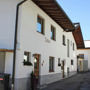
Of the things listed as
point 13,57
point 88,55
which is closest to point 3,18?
point 13,57

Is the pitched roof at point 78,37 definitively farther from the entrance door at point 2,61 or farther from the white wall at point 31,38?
the entrance door at point 2,61

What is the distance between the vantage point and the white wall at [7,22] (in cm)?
808

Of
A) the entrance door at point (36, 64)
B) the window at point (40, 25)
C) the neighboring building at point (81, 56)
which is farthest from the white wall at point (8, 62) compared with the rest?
the neighboring building at point (81, 56)

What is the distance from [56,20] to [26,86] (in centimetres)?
711

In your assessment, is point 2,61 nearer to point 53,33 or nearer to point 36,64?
point 36,64

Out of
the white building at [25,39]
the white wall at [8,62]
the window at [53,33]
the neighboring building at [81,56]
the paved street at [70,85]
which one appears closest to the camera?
the white wall at [8,62]

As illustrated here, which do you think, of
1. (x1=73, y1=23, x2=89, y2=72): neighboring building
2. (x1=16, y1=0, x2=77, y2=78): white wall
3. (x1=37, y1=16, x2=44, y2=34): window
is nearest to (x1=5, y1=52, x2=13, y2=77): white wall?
(x1=16, y1=0, x2=77, y2=78): white wall

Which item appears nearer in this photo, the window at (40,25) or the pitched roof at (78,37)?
the window at (40,25)

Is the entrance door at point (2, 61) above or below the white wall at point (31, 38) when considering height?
below

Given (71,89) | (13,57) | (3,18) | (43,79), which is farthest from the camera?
(43,79)

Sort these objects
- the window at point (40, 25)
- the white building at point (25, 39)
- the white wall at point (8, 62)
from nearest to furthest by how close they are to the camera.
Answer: the white wall at point (8, 62) < the white building at point (25, 39) < the window at point (40, 25)

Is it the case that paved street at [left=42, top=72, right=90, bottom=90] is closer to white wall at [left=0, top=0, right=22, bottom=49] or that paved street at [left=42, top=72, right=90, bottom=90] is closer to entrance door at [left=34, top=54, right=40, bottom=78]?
entrance door at [left=34, top=54, right=40, bottom=78]

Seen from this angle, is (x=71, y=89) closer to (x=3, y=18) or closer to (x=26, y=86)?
(x=26, y=86)

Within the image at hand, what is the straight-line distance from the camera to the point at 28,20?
9.06m
